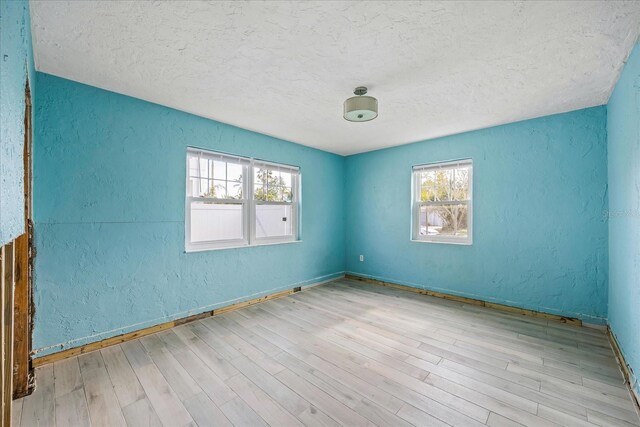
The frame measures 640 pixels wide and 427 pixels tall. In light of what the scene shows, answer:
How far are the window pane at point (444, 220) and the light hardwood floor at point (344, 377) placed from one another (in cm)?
136

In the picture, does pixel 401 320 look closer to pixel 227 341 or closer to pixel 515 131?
pixel 227 341

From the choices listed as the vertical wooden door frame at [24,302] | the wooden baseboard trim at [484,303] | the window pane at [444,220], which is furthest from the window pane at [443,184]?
the vertical wooden door frame at [24,302]

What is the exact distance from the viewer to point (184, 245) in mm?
3090

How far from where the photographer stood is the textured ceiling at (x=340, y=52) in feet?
5.28

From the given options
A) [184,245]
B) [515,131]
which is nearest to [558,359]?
[515,131]

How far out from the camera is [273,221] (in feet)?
13.8

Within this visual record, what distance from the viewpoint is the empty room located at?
5.48ft

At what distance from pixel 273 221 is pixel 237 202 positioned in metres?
0.73

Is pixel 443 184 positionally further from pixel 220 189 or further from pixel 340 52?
pixel 220 189

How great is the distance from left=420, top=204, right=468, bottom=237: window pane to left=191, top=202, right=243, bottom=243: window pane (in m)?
2.94

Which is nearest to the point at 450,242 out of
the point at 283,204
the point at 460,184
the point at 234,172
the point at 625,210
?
the point at 460,184

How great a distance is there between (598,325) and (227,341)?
399 cm

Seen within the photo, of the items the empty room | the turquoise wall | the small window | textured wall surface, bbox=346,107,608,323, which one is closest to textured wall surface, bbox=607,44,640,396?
the empty room

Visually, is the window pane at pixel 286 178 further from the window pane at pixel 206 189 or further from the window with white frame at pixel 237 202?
the window pane at pixel 206 189
